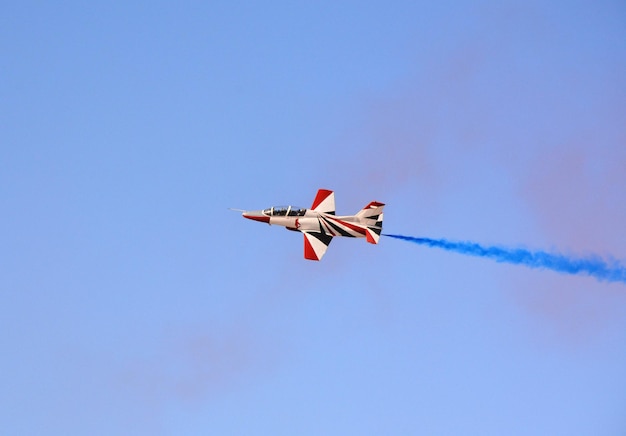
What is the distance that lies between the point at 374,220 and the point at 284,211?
39.9 feet

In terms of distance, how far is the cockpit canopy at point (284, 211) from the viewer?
149500 millimetres

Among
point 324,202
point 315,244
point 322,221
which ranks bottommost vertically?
point 315,244

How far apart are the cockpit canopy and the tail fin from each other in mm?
8719

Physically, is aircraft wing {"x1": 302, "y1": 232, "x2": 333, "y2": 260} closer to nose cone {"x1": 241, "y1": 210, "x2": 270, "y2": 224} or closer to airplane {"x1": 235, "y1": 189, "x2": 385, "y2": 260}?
airplane {"x1": 235, "y1": 189, "x2": 385, "y2": 260}

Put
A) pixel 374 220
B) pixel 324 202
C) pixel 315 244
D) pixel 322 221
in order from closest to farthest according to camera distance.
→ pixel 315 244 → pixel 374 220 → pixel 322 221 → pixel 324 202

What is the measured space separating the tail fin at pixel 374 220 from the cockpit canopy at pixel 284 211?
8719 millimetres

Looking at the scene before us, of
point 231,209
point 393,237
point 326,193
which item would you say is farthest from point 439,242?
point 231,209

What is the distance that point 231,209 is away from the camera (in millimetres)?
150125

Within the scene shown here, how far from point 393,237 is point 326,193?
10.4 metres

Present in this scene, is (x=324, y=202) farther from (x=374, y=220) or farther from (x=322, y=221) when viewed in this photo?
(x=374, y=220)

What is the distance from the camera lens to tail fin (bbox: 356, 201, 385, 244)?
146375 mm

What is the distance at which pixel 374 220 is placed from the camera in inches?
5773

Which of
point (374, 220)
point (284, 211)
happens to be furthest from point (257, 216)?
point (374, 220)

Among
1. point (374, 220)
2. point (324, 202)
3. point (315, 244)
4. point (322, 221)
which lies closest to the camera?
point (315, 244)
